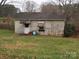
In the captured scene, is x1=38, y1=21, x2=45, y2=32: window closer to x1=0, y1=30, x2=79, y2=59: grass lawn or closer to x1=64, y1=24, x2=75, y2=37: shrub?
x1=64, y1=24, x2=75, y2=37: shrub

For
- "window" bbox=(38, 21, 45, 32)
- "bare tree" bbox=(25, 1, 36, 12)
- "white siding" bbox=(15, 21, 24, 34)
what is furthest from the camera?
"bare tree" bbox=(25, 1, 36, 12)

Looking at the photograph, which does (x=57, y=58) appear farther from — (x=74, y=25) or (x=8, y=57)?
(x=74, y=25)

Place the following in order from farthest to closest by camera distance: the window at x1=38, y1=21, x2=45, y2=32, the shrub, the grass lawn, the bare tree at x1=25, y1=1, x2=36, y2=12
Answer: the bare tree at x1=25, y1=1, x2=36, y2=12, the window at x1=38, y1=21, x2=45, y2=32, the shrub, the grass lawn

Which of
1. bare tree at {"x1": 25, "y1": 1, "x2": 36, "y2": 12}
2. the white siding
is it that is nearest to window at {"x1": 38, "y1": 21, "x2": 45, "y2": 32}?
the white siding

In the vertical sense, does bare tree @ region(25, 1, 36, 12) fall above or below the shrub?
above

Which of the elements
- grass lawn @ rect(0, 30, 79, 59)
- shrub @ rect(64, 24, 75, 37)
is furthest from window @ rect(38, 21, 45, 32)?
grass lawn @ rect(0, 30, 79, 59)

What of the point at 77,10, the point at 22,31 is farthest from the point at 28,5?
the point at 22,31

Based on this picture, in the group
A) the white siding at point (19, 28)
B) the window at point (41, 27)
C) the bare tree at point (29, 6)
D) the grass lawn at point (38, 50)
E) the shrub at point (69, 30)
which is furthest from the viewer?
the bare tree at point (29, 6)

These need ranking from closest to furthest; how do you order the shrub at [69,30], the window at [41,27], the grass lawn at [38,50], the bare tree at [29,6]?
the grass lawn at [38,50], the shrub at [69,30], the window at [41,27], the bare tree at [29,6]

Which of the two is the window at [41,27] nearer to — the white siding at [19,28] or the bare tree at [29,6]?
the white siding at [19,28]

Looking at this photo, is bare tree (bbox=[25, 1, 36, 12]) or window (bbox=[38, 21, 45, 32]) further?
bare tree (bbox=[25, 1, 36, 12])

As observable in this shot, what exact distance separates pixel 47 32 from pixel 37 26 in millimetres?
1833

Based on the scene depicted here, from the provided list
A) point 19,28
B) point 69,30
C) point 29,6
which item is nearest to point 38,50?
point 69,30

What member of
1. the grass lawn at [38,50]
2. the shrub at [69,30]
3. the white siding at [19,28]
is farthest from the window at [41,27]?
the grass lawn at [38,50]
